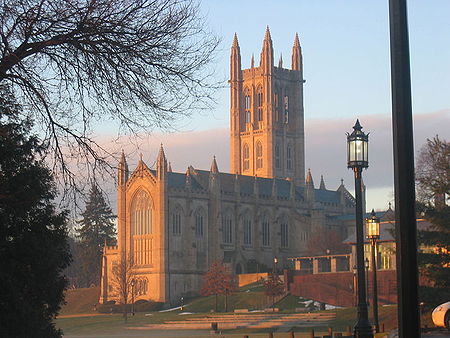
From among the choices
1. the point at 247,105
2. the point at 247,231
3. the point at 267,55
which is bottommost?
the point at 247,231

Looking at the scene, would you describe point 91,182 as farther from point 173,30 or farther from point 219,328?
point 219,328

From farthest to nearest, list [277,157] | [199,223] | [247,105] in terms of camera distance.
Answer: [247,105]
[277,157]
[199,223]

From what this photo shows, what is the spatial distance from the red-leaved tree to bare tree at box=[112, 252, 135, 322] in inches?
326

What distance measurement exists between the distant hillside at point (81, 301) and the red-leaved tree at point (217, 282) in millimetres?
14010

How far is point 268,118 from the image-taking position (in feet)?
452

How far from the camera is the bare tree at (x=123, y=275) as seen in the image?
97312mm

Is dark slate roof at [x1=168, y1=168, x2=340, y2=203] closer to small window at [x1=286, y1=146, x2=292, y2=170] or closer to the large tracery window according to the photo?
the large tracery window

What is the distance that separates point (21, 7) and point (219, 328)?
51.5 m

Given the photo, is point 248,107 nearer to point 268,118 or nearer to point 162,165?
point 268,118

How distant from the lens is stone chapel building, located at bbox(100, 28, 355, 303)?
103 m

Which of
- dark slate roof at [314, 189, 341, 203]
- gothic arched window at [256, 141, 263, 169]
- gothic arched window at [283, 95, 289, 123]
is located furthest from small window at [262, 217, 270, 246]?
gothic arched window at [283, 95, 289, 123]

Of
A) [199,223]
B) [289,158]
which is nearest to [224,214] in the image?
[199,223]

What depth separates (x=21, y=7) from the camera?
13.2 m

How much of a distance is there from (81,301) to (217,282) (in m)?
22.7
